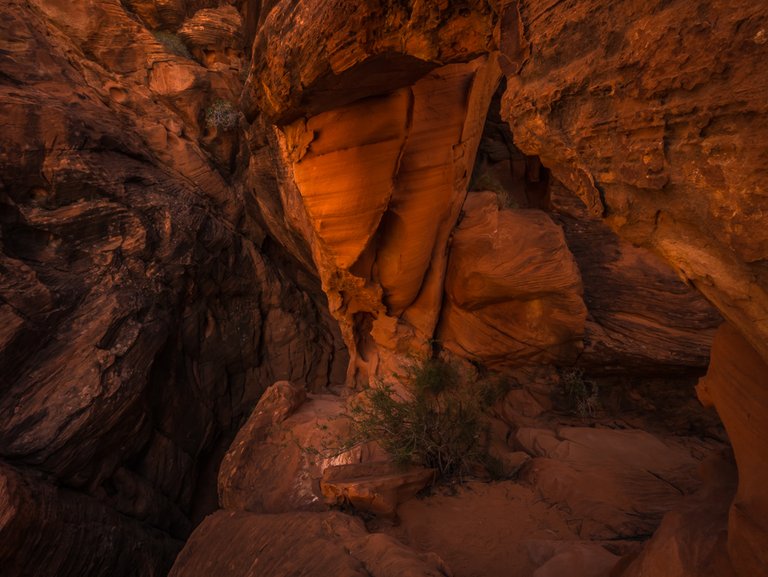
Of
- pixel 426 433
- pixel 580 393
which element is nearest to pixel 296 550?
pixel 426 433

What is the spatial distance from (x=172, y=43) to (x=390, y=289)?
9.28 meters

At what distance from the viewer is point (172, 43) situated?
1043 cm

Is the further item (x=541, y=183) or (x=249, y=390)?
(x=249, y=390)

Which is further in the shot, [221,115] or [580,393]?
[221,115]

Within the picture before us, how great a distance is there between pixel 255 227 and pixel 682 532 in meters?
10.5

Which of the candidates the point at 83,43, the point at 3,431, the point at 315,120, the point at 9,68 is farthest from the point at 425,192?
→ the point at 83,43

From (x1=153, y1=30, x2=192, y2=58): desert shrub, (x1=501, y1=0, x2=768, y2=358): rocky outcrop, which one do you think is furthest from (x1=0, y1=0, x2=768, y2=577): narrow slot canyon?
(x1=153, y1=30, x2=192, y2=58): desert shrub

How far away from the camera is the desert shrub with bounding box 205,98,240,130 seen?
10.4 metres

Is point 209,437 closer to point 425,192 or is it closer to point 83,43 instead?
point 425,192

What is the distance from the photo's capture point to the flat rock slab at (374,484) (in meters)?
4.12

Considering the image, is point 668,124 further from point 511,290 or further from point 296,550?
point 511,290

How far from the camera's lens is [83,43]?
30.3 feet

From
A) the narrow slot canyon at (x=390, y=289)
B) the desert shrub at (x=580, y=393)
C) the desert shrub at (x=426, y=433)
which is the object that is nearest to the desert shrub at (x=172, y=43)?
the narrow slot canyon at (x=390, y=289)

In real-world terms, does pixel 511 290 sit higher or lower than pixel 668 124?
lower
